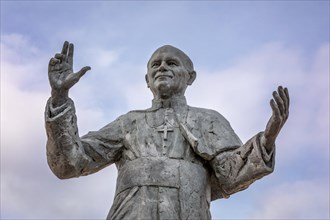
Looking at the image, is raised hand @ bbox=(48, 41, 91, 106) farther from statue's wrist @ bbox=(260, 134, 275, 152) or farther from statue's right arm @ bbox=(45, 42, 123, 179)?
statue's wrist @ bbox=(260, 134, 275, 152)

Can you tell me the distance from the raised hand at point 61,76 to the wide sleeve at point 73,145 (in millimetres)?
150

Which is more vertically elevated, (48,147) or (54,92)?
(54,92)

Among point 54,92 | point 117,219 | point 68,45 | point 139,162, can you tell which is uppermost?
point 68,45

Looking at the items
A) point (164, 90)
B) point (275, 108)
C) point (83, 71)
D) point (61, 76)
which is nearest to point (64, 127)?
point (61, 76)

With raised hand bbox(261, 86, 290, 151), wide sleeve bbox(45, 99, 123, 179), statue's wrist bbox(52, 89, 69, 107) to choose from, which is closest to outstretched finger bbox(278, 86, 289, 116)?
raised hand bbox(261, 86, 290, 151)

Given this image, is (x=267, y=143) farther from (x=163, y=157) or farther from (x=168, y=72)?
(x=168, y=72)

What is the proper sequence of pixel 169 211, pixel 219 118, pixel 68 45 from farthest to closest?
1. pixel 219 118
2. pixel 68 45
3. pixel 169 211

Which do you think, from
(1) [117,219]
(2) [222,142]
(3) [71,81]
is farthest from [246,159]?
(3) [71,81]

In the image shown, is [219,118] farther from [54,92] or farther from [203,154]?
[54,92]

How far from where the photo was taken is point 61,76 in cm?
1195

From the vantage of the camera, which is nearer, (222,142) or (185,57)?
(222,142)

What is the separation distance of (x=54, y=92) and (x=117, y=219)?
2.27m

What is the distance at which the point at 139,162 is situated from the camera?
1213 cm

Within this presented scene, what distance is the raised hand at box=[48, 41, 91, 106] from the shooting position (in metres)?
11.9
